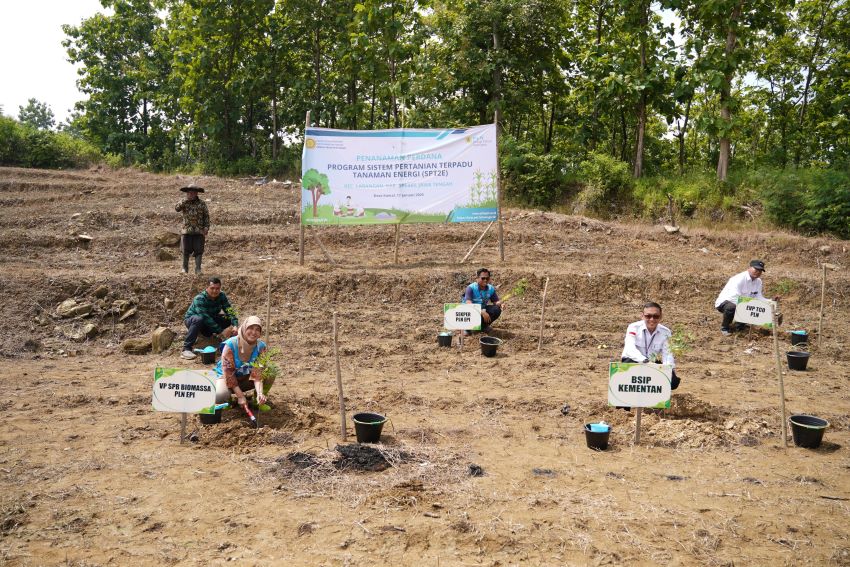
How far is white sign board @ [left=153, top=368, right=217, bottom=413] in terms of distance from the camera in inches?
215

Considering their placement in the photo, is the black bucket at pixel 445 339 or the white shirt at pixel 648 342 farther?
the black bucket at pixel 445 339

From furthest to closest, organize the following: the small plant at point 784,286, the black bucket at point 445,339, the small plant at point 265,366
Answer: the small plant at point 784,286 → the black bucket at point 445,339 → the small plant at point 265,366

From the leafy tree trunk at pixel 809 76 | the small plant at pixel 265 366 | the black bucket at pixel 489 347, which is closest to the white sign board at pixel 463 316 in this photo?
the black bucket at pixel 489 347

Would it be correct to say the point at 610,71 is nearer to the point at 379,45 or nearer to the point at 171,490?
the point at 379,45

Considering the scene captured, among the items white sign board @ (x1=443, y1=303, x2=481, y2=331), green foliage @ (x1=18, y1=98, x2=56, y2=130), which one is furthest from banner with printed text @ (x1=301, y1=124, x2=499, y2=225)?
green foliage @ (x1=18, y1=98, x2=56, y2=130)

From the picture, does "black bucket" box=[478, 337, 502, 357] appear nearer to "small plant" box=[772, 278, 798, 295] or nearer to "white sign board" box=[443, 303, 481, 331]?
"white sign board" box=[443, 303, 481, 331]

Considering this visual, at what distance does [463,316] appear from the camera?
29.3 ft

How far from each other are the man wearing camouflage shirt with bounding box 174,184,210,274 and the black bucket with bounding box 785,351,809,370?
9174 mm

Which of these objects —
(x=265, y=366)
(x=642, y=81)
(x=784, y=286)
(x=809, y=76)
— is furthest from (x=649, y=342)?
(x=809, y=76)

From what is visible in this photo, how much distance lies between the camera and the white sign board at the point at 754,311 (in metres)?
9.12

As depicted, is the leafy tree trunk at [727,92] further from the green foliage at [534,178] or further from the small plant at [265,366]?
the small plant at [265,366]

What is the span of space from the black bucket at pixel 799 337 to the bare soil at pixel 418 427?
0.98 ft

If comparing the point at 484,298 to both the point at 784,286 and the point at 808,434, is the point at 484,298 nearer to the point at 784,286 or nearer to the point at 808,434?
the point at 808,434

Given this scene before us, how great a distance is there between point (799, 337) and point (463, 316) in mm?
5080
